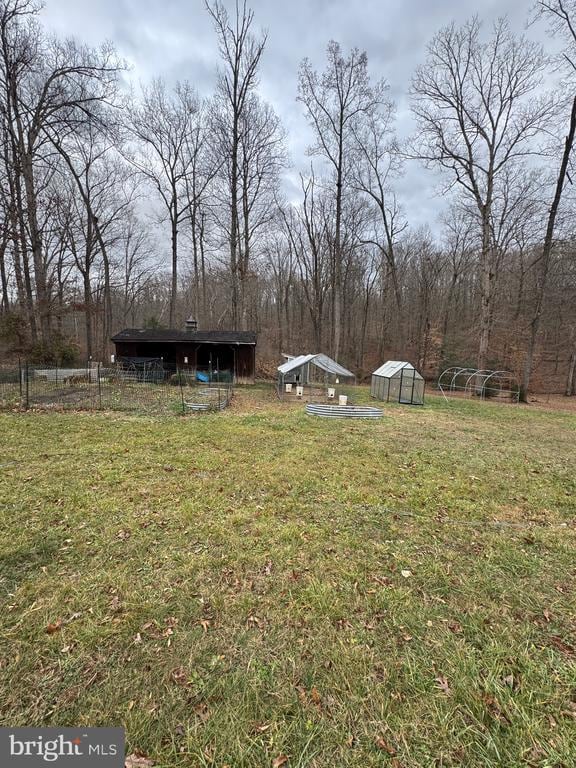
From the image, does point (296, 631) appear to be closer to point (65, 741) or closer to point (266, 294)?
point (65, 741)

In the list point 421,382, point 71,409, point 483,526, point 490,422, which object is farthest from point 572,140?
point 71,409

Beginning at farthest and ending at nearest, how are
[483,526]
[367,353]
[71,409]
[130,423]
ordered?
1. [367,353]
2. [71,409]
3. [130,423]
4. [483,526]

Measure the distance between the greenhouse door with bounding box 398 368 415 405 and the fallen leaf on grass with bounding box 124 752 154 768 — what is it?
14077 millimetres

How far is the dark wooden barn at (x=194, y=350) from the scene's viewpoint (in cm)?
1955

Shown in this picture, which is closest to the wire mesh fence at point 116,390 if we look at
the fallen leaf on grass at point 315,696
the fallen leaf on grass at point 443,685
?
the fallen leaf on grass at point 315,696

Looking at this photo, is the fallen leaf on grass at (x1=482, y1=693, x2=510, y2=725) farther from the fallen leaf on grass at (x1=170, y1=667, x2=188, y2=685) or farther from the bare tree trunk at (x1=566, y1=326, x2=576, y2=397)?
the bare tree trunk at (x1=566, y1=326, x2=576, y2=397)

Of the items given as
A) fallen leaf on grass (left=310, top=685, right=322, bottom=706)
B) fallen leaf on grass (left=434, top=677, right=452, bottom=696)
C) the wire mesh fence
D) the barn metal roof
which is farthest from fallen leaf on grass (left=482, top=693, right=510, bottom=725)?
the barn metal roof

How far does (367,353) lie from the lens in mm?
33156

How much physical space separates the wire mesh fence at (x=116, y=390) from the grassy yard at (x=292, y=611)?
5.42 m

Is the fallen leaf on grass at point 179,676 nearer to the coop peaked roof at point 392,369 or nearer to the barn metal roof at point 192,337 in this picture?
the coop peaked roof at point 392,369

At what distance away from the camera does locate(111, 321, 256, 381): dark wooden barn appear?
19.5m

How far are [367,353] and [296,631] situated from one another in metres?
32.3

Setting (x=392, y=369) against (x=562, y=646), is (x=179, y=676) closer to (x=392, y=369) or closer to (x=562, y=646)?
(x=562, y=646)

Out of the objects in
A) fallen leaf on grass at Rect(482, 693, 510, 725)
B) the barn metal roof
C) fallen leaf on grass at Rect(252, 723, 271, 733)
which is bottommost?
fallen leaf on grass at Rect(252, 723, 271, 733)
